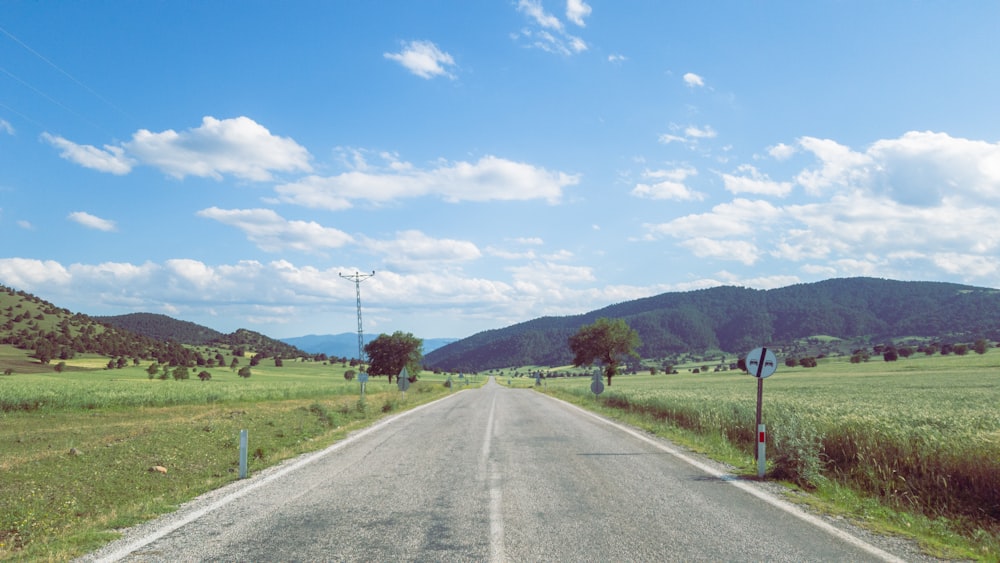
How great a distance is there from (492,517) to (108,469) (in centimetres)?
988

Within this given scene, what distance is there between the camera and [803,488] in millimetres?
9297

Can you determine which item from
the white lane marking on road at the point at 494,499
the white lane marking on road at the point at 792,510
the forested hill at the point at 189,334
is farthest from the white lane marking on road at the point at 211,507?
the forested hill at the point at 189,334

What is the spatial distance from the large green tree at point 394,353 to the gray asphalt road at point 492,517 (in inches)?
3060

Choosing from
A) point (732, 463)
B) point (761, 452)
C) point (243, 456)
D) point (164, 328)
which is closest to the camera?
point (761, 452)

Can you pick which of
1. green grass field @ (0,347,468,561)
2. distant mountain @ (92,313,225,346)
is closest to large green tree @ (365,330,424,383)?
green grass field @ (0,347,468,561)

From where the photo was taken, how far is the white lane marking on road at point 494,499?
5666 millimetres

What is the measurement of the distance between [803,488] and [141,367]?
93.6m

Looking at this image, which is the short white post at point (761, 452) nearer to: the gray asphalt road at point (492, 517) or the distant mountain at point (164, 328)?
the gray asphalt road at point (492, 517)

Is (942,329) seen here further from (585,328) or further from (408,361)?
(408,361)

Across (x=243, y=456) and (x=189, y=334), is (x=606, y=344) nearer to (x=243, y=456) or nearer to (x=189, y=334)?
(x=243, y=456)

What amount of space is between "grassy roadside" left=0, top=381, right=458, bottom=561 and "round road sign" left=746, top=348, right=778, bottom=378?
10427 mm

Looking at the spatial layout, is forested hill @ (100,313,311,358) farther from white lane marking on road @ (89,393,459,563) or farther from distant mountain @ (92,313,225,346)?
white lane marking on road @ (89,393,459,563)

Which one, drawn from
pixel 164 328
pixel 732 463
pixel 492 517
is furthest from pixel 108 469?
pixel 164 328

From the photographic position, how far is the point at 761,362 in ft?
37.3
